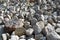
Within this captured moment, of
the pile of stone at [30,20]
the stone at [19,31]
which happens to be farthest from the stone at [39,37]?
the stone at [19,31]

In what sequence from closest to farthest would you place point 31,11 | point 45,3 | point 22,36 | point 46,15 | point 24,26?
point 22,36 → point 24,26 → point 46,15 → point 31,11 → point 45,3

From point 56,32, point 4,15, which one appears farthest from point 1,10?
point 56,32

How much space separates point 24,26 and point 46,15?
0.29 meters

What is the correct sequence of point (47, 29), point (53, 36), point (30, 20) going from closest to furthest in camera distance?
point (53, 36), point (47, 29), point (30, 20)

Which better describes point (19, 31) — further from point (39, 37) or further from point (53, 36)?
point (53, 36)

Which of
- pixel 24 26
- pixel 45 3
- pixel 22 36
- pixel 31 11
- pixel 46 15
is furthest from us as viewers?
pixel 45 3

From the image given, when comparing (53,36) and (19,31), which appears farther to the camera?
(19,31)

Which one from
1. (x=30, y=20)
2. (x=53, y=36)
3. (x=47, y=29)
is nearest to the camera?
(x=53, y=36)

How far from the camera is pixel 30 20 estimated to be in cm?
158

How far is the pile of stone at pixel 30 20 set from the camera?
1341 millimetres

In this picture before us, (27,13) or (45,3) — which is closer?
(27,13)

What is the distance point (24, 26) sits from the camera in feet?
4.86

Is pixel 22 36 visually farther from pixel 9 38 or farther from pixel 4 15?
pixel 4 15

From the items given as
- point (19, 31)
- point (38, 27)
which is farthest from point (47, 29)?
point (19, 31)
